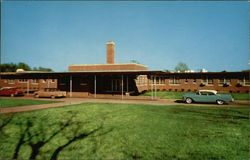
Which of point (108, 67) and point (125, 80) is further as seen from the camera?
point (108, 67)

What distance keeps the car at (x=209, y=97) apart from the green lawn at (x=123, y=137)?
599cm

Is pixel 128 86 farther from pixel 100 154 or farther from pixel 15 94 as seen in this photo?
pixel 100 154

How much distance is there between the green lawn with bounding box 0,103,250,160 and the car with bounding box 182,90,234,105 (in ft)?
19.7

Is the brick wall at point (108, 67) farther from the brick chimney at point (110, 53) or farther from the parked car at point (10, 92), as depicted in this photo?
the parked car at point (10, 92)

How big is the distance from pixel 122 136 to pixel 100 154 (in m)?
1.65

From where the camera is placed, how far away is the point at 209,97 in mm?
16812

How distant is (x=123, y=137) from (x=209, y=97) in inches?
481

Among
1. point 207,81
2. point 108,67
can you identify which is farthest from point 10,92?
point 207,81

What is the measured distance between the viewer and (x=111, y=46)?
31.5 metres

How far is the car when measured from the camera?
16.3m

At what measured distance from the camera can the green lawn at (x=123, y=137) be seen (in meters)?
6.45

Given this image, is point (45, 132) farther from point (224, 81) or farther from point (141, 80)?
point (224, 81)

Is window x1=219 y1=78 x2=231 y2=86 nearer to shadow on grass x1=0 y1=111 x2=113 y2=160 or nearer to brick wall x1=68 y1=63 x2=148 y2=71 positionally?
brick wall x1=68 y1=63 x2=148 y2=71

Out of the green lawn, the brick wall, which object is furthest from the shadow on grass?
the brick wall
